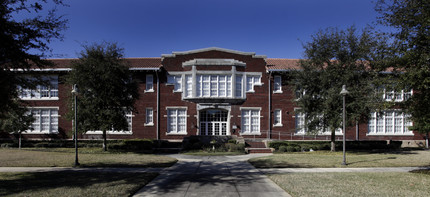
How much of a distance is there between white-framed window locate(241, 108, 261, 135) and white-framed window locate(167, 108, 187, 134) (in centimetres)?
617

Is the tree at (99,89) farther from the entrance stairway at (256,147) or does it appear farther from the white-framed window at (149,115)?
the entrance stairway at (256,147)

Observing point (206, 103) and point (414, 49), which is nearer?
point (414, 49)

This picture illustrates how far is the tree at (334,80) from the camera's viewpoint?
60.5ft

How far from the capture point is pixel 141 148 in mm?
22062

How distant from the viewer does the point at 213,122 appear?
27078 millimetres

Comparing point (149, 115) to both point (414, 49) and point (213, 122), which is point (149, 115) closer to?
point (213, 122)

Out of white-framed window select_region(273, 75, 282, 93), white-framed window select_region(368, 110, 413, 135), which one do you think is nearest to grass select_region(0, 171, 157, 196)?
white-framed window select_region(273, 75, 282, 93)

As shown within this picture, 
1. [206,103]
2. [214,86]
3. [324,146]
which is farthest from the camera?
[214,86]

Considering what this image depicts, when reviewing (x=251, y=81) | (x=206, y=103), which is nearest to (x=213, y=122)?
→ (x=206, y=103)

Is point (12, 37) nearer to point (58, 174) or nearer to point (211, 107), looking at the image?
point (58, 174)

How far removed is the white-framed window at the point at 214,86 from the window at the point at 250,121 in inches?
108

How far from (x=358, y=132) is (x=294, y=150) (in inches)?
398

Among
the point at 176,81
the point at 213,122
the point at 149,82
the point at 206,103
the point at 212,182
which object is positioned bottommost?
the point at 212,182

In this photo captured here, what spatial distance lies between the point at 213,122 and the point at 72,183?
18.6 meters
